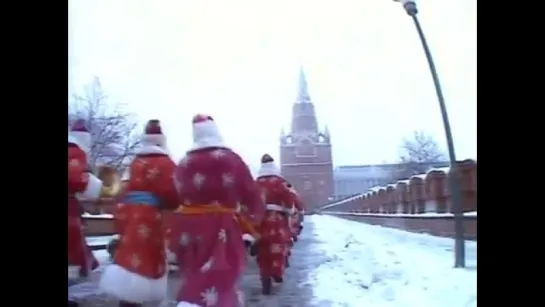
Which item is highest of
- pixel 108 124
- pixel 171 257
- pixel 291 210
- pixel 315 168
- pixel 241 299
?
pixel 108 124

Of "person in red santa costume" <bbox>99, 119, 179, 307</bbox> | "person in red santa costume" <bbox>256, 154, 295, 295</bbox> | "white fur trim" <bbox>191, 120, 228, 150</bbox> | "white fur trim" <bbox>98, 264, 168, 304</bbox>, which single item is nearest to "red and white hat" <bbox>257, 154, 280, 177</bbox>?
"person in red santa costume" <bbox>256, 154, 295, 295</bbox>

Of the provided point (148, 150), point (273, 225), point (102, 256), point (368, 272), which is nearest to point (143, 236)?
point (102, 256)

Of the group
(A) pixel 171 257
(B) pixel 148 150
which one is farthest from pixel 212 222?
(B) pixel 148 150

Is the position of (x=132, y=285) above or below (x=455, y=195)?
below

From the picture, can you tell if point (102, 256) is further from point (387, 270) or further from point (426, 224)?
point (426, 224)

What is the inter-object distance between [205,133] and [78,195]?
36 cm

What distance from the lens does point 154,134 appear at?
1955 millimetres

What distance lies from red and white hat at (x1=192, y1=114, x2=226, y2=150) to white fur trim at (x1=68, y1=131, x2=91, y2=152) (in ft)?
0.91

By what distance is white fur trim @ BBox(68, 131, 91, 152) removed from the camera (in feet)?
6.54

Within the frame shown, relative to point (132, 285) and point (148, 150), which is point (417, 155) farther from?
point (132, 285)

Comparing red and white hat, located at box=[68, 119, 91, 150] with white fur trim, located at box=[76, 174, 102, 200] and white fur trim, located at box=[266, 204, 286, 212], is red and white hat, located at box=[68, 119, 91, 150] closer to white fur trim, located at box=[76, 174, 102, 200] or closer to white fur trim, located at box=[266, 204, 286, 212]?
white fur trim, located at box=[76, 174, 102, 200]

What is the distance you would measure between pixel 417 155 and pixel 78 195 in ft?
2.79
